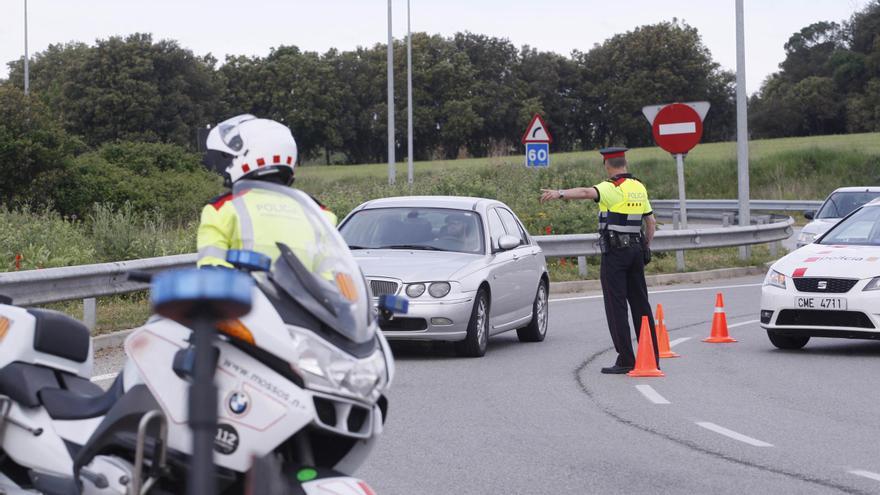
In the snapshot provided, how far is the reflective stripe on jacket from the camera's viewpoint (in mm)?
12078

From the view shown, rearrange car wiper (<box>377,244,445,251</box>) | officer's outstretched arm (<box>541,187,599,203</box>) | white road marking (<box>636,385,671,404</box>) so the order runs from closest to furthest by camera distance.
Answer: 1. white road marking (<box>636,385,671,404</box>)
2. officer's outstretched arm (<box>541,187,599,203</box>)
3. car wiper (<box>377,244,445,251</box>)

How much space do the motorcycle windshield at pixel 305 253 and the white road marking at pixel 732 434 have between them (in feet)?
15.4

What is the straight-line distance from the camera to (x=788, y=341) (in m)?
14.2

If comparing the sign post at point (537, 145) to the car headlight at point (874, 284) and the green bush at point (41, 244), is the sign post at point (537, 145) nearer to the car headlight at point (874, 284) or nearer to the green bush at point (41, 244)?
the green bush at point (41, 244)

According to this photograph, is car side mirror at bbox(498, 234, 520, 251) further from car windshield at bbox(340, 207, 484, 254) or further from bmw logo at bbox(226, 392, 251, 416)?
bmw logo at bbox(226, 392, 251, 416)

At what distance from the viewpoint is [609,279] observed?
12.2m

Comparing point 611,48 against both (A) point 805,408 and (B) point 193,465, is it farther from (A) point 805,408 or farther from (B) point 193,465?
(B) point 193,465

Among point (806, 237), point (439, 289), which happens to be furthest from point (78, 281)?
point (806, 237)

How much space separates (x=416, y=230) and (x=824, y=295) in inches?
162

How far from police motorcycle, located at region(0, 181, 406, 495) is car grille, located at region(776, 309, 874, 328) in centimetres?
904

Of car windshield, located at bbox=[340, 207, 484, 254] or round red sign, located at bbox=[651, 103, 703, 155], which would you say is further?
round red sign, located at bbox=[651, 103, 703, 155]

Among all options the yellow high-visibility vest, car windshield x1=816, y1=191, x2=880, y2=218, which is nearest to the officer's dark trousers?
the yellow high-visibility vest

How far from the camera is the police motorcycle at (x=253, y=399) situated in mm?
4258

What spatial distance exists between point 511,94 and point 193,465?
103473mm
